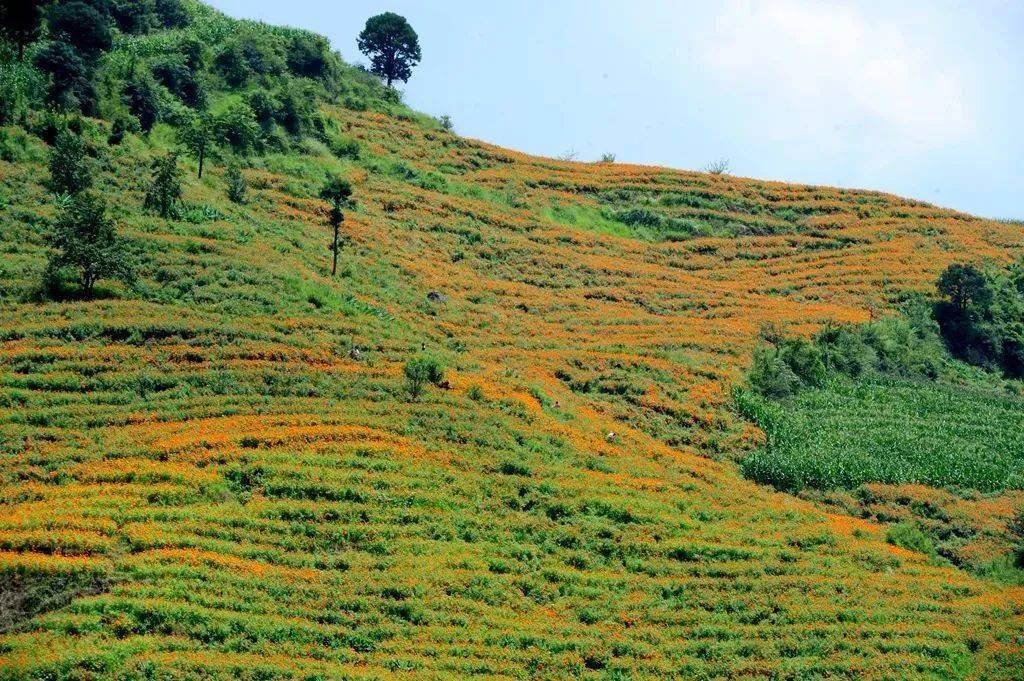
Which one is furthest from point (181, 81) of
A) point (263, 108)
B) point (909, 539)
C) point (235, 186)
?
point (909, 539)

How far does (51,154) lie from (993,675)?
4905 centimetres

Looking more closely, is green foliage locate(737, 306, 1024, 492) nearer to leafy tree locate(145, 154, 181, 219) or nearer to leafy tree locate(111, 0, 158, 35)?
leafy tree locate(145, 154, 181, 219)

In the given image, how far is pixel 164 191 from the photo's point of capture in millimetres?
50250

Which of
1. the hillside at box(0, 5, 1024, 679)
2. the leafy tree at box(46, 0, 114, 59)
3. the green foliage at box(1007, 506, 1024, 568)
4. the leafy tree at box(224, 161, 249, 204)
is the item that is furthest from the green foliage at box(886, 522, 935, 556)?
the leafy tree at box(46, 0, 114, 59)

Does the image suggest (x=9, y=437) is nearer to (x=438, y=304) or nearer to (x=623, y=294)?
(x=438, y=304)

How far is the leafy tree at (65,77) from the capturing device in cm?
5666

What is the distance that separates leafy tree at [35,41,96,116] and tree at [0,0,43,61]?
124 cm

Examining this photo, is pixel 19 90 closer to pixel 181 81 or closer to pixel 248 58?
pixel 181 81

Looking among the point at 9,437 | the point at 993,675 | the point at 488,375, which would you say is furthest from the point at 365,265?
the point at 993,675

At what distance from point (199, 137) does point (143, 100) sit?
5965 mm

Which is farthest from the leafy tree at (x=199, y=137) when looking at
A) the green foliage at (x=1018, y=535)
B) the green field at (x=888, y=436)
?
the green foliage at (x=1018, y=535)

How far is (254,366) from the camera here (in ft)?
126

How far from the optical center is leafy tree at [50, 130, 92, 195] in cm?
4847

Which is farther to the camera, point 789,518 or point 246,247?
point 246,247
